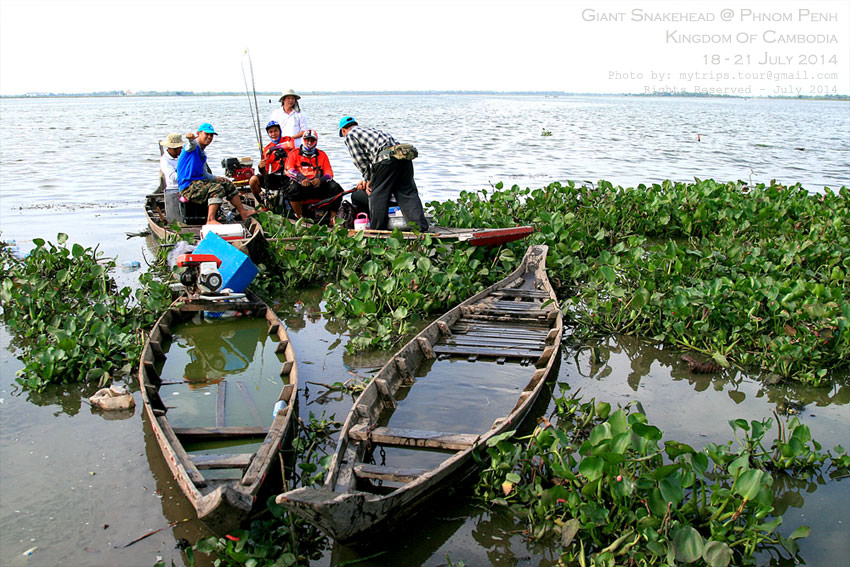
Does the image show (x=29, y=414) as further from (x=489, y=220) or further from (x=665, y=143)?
(x=665, y=143)

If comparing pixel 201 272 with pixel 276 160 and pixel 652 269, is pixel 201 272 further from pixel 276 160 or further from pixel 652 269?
pixel 652 269

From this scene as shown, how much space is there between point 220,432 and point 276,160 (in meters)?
5.93

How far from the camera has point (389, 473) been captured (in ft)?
11.5

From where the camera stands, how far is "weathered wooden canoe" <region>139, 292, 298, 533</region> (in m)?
3.05

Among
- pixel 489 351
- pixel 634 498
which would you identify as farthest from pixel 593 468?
pixel 489 351

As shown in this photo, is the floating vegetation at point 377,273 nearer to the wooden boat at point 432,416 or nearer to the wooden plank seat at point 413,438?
the wooden boat at point 432,416

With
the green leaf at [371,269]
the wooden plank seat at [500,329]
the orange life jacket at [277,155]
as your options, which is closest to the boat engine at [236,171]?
the orange life jacket at [277,155]

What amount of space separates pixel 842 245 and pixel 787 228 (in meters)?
1.02

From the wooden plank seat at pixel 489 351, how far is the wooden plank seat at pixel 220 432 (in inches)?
73.4

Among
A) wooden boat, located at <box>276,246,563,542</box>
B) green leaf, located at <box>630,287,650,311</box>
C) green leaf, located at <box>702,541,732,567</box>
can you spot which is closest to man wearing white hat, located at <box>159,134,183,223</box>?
wooden boat, located at <box>276,246,563,542</box>

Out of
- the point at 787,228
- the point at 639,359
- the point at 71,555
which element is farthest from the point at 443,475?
the point at 787,228

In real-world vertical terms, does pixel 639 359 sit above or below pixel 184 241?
below

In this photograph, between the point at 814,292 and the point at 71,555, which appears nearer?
the point at 71,555

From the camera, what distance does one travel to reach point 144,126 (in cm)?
3600
